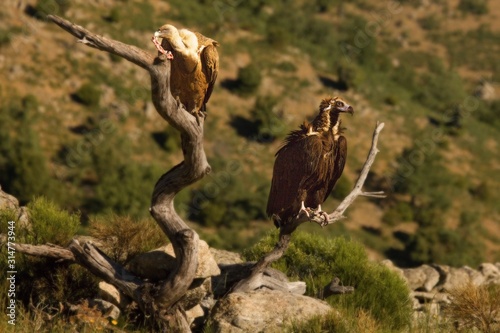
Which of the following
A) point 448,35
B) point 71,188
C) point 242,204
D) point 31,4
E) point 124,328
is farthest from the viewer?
point 448,35

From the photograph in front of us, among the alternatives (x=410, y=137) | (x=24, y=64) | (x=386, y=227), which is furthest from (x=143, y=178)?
(x=410, y=137)

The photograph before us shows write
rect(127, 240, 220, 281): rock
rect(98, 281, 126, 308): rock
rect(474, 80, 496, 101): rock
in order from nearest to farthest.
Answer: rect(98, 281, 126, 308): rock < rect(127, 240, 220, 281): rock < rect(474, 80, 496, 101): rock

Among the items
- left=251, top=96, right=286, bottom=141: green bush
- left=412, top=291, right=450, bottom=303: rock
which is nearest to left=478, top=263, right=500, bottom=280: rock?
left=412, top=291, right=450, bottom=303: rock

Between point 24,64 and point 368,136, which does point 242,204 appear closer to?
point 368,136

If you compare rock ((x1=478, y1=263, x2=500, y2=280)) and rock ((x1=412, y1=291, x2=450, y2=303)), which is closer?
rock ((x1=412, y1=291, x2=450, y2=303))

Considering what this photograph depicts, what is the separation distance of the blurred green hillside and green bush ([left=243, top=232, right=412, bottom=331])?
2964 cm

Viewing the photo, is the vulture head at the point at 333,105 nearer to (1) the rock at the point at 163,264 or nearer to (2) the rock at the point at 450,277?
(1) the rock at the point at 163,264

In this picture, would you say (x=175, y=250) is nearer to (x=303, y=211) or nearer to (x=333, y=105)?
(x=303, y=211)

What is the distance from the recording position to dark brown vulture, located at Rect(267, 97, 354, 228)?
11.6m

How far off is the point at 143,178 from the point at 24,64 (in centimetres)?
1115

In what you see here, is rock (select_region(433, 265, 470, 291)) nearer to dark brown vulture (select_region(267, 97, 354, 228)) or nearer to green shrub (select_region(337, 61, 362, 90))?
dark brown vulture (select_region(267, 97, 354, 228))

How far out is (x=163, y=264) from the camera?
11.7m

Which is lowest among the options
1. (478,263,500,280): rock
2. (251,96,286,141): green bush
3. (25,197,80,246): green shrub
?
(251,96,286,141): green bush

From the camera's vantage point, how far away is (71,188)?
49.9 metres
